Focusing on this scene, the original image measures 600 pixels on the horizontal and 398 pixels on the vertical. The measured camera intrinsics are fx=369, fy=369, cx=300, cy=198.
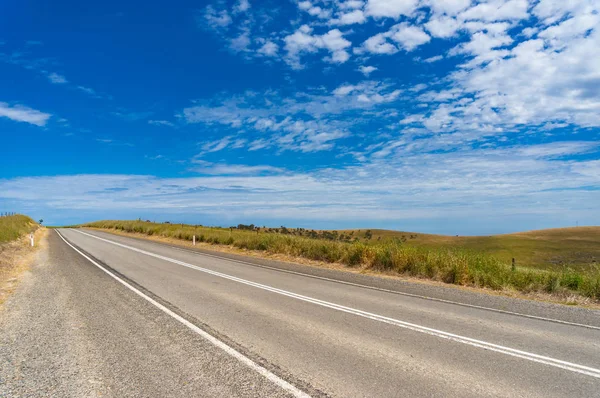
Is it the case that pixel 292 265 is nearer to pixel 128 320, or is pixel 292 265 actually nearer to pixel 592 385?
pixel 128 320

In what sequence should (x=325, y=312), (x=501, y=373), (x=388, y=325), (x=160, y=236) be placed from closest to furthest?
(x=501, y=373) → (x=388, y=325) → (x=325, y=312) → (x=160, y=236)

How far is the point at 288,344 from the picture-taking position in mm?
5762

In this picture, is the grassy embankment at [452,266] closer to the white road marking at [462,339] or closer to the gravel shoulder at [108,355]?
the white road marking at [462,339]

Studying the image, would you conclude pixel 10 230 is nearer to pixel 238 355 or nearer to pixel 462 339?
pixel 238 355

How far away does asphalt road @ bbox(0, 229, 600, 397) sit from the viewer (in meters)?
4.34

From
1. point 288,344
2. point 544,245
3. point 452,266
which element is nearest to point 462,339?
point 288,344

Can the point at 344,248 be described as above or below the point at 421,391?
above

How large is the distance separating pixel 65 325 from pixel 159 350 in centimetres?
268

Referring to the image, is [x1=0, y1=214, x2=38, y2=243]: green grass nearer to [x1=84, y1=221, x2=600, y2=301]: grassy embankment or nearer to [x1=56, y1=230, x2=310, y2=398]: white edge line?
[x1=84, y1=221, x2=600, y2=301]: grassy embankment

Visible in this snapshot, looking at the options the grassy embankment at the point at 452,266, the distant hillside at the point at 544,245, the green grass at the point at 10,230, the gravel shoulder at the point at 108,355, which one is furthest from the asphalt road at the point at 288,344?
the distant hillside at the point at 544,245

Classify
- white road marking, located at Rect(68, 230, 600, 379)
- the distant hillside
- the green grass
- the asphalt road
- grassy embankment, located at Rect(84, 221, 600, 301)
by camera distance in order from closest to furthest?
the asphalt road → white road marking, located at Rect(68, 230, 600, 379) → grassy embankment, located at Rect(84, 221, 600, 301) → the green grass → the distant hillside

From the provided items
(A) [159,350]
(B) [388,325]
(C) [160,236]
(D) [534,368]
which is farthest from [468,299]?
(C) [160,236]

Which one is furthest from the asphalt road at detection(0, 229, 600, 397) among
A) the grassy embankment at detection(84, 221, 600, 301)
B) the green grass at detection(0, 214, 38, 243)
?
the green grass at detection(0, 214, 38, 243)

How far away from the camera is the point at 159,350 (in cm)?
550
